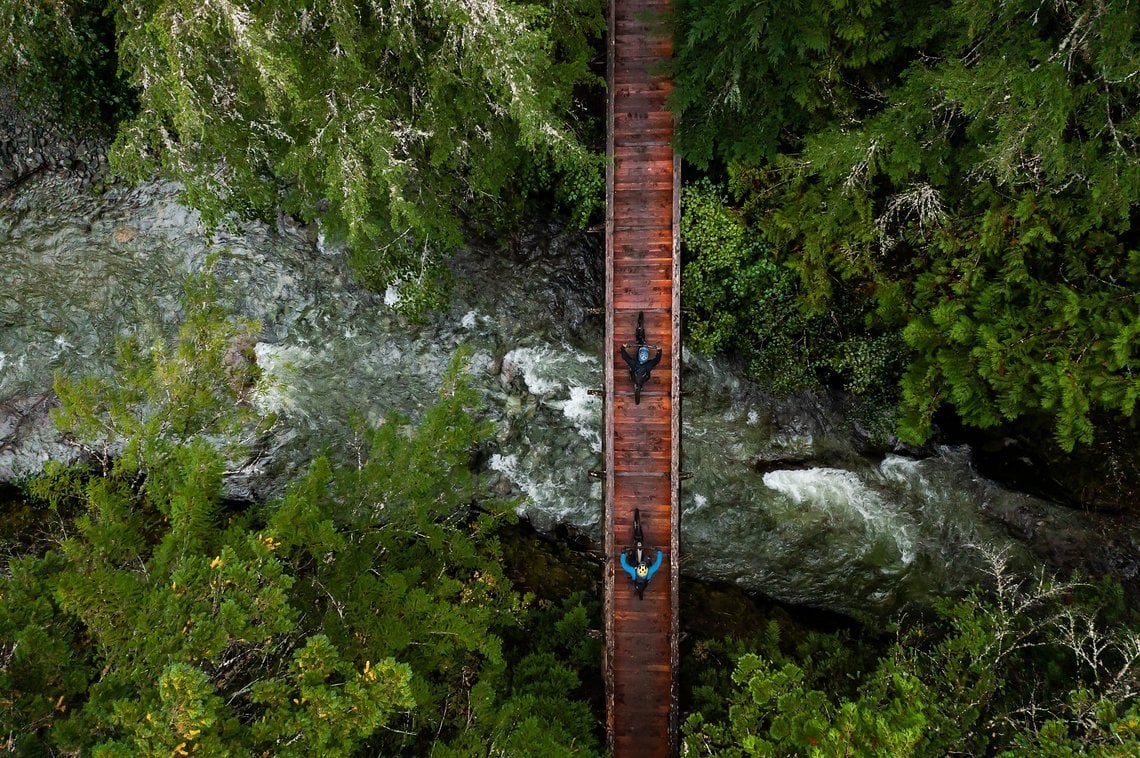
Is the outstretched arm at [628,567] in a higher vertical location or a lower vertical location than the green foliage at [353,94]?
lower

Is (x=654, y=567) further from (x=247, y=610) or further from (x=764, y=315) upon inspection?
(x=247, y=610)

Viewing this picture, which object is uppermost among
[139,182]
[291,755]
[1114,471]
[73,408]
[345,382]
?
[139,182]

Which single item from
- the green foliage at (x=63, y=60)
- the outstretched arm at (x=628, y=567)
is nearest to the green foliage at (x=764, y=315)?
the outstretched arm at (x=628, y=567)

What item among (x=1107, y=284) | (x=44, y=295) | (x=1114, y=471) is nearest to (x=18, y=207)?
(x=44, y=295)

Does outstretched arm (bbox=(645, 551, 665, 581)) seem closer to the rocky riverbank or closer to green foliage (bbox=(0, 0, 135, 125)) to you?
the rocky riverbank

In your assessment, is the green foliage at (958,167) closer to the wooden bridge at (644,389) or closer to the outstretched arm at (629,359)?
the wooden bridge at (644,389)

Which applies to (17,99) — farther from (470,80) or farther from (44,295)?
(470,80)
